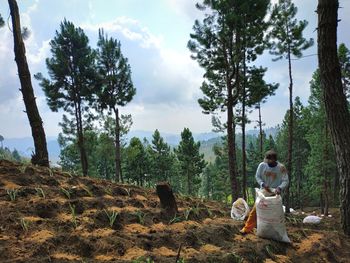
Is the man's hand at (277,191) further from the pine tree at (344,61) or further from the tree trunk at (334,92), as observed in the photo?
the pine tree at (344,61)

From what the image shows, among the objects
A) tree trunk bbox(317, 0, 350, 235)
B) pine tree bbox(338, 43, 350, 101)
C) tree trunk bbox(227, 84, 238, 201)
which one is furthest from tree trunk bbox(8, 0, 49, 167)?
pine tree bbox(338, 43, 350, 101)

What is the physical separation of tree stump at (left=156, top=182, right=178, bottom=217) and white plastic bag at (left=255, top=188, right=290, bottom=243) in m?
1.49

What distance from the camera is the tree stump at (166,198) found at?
6270 mm

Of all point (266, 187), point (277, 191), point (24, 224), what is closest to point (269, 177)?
point (266, 187)

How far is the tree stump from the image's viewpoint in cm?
627

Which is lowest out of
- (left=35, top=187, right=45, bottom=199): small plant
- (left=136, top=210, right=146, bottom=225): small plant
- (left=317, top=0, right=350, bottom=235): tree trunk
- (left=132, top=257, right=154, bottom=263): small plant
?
(left=132, top=257, right=154, bottom=263): small plant

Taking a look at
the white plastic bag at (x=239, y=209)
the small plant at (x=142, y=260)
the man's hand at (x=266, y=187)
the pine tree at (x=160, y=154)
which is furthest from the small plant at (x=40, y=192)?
the pine tree at (x=160, y=154)

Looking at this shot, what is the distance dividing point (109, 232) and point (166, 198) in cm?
176

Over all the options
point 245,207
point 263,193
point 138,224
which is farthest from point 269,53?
point 138,224

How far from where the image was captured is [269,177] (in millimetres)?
6258

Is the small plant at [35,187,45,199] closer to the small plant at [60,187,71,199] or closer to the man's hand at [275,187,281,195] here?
the small plant at [60,187,71,199]

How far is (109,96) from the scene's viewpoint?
2431cm

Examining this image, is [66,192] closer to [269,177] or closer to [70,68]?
[269,177]

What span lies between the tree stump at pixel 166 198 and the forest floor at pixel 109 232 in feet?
0.71
